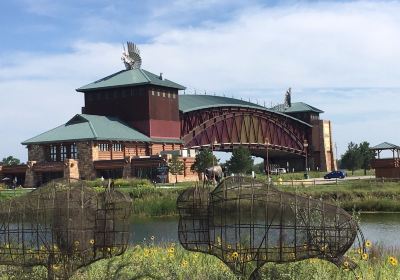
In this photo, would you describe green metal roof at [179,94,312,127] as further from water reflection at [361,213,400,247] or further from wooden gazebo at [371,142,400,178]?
water reflection at [361,213,400,247]

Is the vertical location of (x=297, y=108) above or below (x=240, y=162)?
above

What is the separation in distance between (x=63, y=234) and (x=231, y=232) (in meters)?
3.46

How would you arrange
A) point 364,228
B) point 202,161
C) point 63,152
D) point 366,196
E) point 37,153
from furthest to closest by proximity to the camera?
point 37,153 → point 63,152 → point 202,161 → point 366,196 → point 364,228

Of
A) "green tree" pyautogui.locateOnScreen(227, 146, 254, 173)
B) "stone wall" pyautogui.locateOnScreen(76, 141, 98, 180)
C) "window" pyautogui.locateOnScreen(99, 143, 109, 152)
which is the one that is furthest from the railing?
"stone wall" pyautogui.locateOnScreen(76, 141, 98, 180)

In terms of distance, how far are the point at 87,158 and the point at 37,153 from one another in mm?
8456

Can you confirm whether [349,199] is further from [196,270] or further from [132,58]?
[132,58]

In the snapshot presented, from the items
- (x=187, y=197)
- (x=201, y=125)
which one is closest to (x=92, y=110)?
(x=201, y=125)

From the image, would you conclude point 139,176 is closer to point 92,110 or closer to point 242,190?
point 92,110

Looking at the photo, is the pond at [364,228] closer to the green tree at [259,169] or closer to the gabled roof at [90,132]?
the gabled roof at [90,132]

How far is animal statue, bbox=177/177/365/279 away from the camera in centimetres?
1151

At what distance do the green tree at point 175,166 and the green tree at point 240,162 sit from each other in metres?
13.1

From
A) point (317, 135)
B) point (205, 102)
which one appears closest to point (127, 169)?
point (205, 102)

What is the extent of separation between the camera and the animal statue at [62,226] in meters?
12.5

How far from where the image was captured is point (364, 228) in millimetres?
31391
